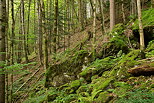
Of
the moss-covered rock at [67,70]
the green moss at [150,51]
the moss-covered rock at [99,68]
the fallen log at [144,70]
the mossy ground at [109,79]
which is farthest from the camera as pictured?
the moss-covered rock at [67,70]

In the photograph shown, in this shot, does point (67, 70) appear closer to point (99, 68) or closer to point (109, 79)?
point (99, 68)

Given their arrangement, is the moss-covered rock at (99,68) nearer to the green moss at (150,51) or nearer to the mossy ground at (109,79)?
Result: the mossy ground at (109,79)

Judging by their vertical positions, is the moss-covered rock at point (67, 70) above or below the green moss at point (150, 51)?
below

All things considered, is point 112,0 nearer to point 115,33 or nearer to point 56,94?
point 115,33

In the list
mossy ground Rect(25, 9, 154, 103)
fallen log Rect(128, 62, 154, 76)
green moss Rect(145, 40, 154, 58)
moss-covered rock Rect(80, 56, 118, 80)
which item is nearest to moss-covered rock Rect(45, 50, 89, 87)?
mossy ground Rect(25, 9, 154, 103)

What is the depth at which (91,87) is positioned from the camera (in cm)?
521

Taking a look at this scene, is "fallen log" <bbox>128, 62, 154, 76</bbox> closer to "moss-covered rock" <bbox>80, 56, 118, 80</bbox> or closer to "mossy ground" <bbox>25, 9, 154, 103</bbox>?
"mossy ground" <bbox>25, 9, 154, 103</bbox>

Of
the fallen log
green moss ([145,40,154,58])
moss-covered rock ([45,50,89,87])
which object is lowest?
moss-covered rock ([45,50,89,87])

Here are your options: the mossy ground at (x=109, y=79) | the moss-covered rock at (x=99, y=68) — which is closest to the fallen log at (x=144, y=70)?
the mossy ground at (x=109, y=79)

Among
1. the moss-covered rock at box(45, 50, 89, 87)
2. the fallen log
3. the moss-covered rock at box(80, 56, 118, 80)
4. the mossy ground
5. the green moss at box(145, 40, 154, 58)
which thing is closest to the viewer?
the mossy ground

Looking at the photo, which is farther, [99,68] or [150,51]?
[99,68]

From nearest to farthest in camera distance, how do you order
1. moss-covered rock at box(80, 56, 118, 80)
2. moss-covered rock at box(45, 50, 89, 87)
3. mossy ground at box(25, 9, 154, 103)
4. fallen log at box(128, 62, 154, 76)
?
mossy ground at box(25, 9, 154, 103)
fallen log at box(128, 62, 154, 76)
moss-covered rock at box(80, 56, 118, 80)
moss-covered rock at box(45, 50, 89, 87)

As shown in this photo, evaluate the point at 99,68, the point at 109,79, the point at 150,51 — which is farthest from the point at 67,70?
the point at 150,51

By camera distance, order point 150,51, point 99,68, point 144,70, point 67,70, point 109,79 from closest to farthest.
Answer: point 144,70 < point 109,79 < point 150,51 < point 99,68 < point 67,70
